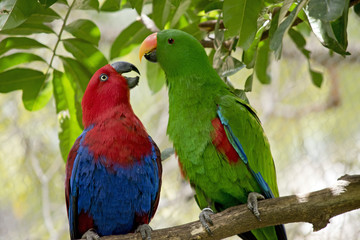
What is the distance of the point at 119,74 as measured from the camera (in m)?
2.96

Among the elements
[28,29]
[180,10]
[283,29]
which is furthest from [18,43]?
[283,29]

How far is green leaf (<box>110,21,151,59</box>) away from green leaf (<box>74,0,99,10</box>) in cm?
60

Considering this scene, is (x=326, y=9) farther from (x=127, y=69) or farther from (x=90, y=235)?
(x=90, y=235)

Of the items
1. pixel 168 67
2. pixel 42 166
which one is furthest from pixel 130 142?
pixel 42 166

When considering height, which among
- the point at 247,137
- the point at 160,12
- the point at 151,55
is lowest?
the point at 247,137

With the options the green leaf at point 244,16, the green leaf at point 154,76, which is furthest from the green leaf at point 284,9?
the green leaf at point 154,76

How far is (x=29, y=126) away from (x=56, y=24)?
55.2 inches

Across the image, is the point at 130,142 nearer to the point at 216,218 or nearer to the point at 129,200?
the point at 129,200

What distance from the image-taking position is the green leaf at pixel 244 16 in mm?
2135

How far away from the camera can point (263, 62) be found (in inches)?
128

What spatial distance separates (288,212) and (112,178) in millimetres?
951

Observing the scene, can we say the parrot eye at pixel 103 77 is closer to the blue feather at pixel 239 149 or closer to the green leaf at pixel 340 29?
the blue feather at pixel 239 149

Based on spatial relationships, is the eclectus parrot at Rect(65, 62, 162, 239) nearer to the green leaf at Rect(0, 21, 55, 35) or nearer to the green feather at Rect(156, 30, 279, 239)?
the green feather at Rect(156, 30, 279, 239)

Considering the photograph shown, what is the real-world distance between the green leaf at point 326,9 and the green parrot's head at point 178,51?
1037 millimetres
